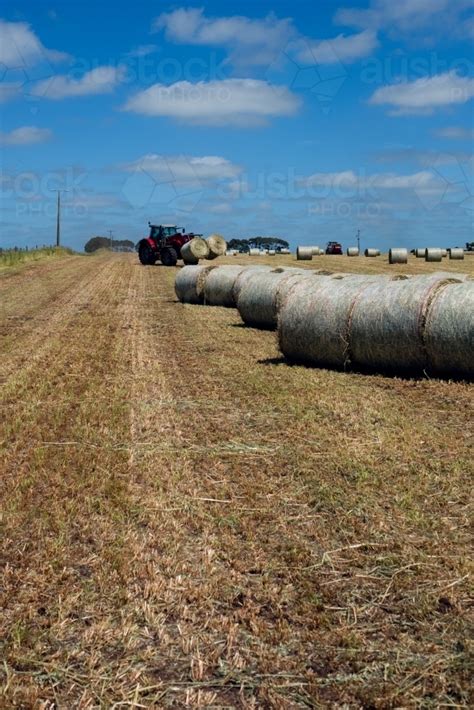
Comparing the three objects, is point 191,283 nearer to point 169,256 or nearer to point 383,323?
point 383,323

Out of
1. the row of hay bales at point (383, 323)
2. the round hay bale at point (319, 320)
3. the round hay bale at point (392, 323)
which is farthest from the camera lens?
the round hay bale at point (319, 320)

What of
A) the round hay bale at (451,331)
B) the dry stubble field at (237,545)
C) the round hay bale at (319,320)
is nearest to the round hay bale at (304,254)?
the round hay bale at (319,320)

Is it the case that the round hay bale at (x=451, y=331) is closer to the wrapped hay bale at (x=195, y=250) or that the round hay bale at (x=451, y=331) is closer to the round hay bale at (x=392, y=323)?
the round hay bale at (x=392, y=323)

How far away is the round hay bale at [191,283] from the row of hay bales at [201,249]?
16454 millimetres

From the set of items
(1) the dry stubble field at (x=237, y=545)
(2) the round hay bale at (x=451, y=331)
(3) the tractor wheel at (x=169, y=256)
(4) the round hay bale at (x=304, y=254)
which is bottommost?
(1) the dry stubble field at (x=237, y=545)

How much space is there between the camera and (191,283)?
20766mm

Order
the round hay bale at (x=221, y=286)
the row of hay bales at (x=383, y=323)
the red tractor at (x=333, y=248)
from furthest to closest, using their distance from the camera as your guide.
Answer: the red tractor at (x=333, y=248)
the round hay bale at (x=221, y=286)
the row of hay bales at (x=383, y=323)

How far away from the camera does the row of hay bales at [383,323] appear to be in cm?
927

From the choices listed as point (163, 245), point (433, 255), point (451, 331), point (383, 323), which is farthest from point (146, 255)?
point (451, 331)

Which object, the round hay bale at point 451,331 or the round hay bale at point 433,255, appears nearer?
the round hay bale at point 451,331

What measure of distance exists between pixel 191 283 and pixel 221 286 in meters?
1.20

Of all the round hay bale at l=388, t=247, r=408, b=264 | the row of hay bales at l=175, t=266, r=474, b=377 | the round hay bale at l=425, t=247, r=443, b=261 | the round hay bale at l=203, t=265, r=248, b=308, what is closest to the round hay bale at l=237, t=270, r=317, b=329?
the row of hay bales at l=175, t=266, r=474, b=377

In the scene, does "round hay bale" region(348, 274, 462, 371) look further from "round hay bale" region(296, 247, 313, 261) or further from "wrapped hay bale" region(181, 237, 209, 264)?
→ "round hay bale" region(296, 247, 313, 261)

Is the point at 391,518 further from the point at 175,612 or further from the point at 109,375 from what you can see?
the point at 109,375
